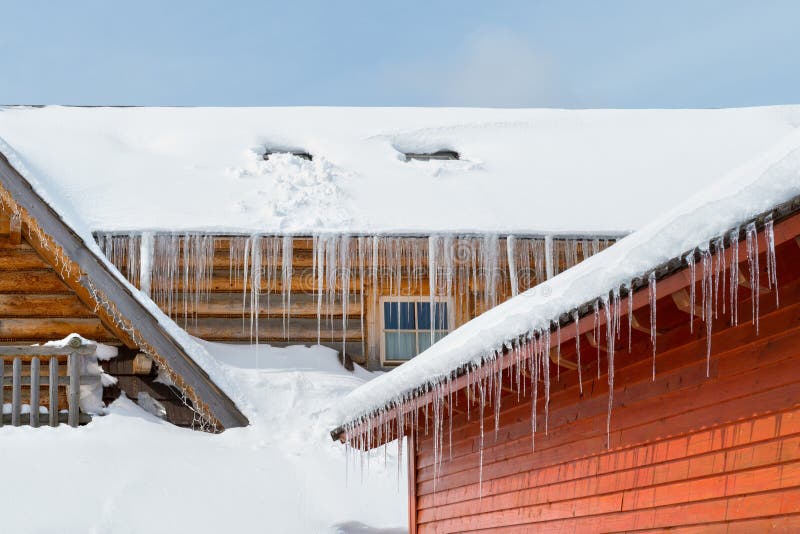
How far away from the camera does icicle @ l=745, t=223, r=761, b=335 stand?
4105 millimetres

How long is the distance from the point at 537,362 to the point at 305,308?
7.51 metres

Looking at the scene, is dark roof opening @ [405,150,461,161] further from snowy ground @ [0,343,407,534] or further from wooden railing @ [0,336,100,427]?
wooden railing @ [0,336,100,427]

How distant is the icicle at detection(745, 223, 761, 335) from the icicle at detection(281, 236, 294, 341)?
8.13m

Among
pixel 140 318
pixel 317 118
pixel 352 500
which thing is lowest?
pixel 352 500

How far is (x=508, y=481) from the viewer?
736 centimetres

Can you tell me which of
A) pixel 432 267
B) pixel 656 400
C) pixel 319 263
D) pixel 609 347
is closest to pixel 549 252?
pixel 432 267

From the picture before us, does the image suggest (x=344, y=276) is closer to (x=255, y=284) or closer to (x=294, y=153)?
(x=255, y=284)

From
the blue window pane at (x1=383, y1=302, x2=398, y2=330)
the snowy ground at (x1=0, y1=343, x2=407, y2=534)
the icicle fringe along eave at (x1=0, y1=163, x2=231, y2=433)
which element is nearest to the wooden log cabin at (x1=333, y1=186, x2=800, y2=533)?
the snowy ground at (x1=0, y1=343, x2=407, y2=534)

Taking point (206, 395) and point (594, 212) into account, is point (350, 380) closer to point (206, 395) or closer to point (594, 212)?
point (206, 395)

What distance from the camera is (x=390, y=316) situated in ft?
44.4

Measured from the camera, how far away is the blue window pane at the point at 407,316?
13.5 m

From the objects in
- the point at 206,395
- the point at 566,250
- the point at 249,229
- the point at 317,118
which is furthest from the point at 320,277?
the point at 317,118

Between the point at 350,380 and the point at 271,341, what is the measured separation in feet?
4.48

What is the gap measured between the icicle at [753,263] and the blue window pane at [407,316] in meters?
8.87
